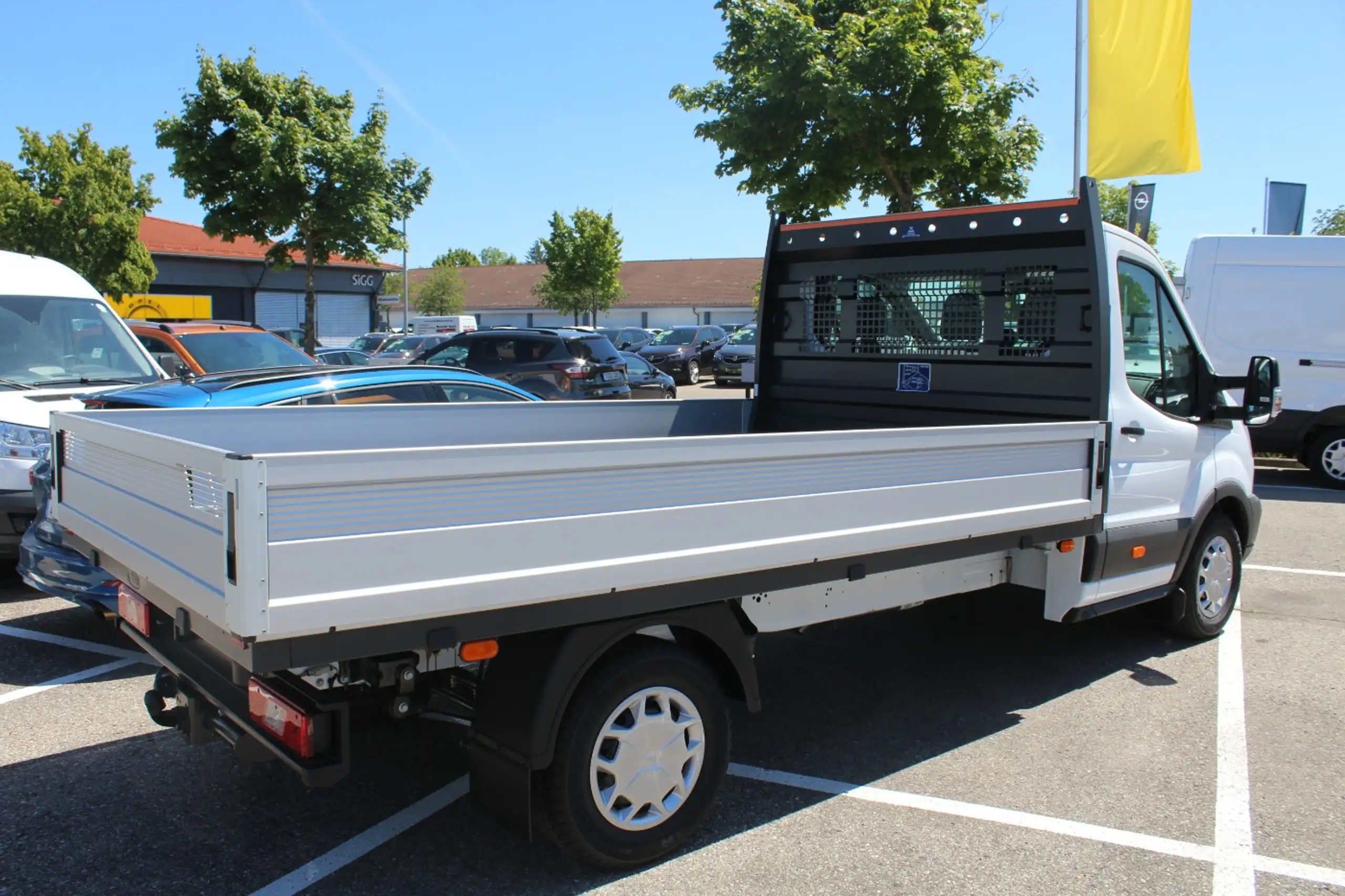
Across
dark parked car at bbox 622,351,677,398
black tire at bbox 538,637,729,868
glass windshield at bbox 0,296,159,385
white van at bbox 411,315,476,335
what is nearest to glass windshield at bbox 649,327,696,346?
dark parked car at bbox 622,351,677,398

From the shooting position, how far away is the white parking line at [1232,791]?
3484 mm

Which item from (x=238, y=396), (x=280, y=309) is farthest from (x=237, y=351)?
(x=280, y=309)

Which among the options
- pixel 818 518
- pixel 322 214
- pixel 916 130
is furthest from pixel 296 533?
pixel 322 214

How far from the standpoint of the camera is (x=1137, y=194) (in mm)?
14812

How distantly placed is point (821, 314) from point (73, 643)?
4.72m

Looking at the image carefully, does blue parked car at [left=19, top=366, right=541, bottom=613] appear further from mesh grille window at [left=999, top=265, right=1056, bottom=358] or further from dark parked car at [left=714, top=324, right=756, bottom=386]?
dark parked car at [left=714, top=324, right=756, bottom=386]

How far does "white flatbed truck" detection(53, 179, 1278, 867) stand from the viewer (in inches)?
102

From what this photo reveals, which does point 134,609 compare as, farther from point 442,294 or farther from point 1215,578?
point 442,294

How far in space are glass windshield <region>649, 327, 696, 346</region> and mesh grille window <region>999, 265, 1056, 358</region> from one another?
24.9 metres

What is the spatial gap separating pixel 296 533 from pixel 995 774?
3.14m

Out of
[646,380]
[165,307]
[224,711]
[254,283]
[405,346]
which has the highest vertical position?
[254,283]

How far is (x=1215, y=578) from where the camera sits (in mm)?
6059

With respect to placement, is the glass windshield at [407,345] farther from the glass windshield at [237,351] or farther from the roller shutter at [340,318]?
the glass windshield at [237,351]

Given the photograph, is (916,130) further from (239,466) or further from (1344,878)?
(239,466)
